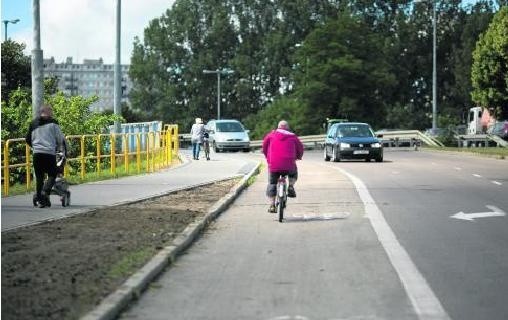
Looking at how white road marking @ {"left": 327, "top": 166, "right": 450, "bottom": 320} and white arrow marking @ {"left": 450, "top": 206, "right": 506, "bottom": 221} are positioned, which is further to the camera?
white arrow marking @ {"left": 450, "top": 206, "right": 506, "bottom": 221}

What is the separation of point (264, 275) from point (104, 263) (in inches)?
60.7

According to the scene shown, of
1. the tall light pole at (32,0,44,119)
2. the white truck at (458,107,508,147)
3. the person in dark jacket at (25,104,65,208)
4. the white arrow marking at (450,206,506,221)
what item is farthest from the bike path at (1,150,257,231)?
the white truck at (458,107,508,147)

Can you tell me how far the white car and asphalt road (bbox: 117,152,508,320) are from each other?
3324cm

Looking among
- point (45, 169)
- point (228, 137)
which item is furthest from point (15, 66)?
point (45, 169)

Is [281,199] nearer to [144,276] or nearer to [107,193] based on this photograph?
[144,276]

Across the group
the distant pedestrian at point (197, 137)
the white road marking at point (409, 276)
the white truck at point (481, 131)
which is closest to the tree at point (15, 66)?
the distant pedestrian at point (197, 137)

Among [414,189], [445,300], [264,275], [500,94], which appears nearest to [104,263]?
[264,275]

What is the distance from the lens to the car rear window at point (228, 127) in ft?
168

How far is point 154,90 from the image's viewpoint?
92.3 meters

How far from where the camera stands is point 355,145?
3428 centimetres

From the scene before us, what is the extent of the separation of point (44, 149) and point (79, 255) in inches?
221

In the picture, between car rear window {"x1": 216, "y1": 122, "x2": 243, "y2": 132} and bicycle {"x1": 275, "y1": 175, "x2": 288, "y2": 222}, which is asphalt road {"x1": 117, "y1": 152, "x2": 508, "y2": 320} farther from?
car rear window {"x1": 216, "y1": 122, "x2": 243, "y2": 132}

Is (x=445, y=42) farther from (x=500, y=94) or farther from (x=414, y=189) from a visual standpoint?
(x=414, y=189)

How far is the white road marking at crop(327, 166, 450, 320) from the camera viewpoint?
6.89 meters
